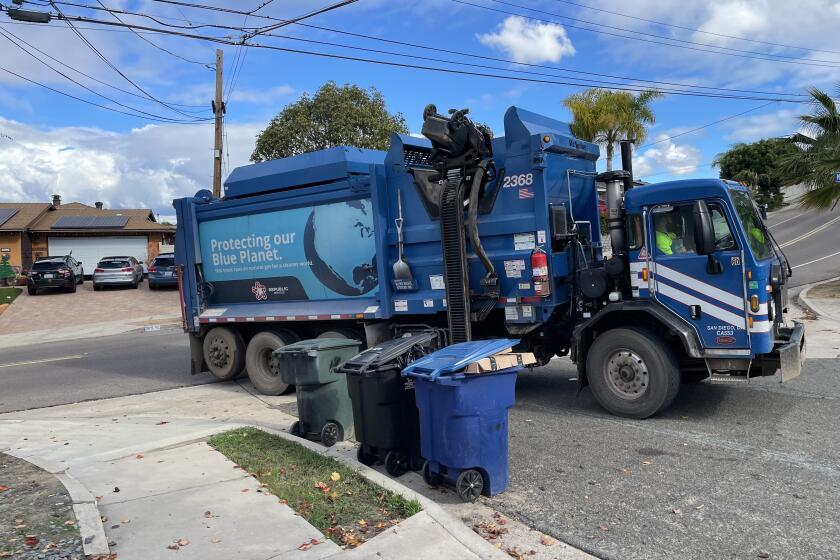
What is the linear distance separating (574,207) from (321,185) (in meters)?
3.38

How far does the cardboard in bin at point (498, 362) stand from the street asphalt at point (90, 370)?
284 inches

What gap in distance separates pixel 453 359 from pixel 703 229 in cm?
305

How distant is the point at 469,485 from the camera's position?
4.73 meters

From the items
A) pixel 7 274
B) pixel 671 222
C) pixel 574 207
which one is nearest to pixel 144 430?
pixel 574 207

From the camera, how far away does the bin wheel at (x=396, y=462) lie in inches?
209

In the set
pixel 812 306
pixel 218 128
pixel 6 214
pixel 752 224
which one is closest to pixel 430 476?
pixel 752 224

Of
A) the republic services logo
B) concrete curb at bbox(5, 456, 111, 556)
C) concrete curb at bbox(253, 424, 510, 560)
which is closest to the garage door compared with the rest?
the republic services logo

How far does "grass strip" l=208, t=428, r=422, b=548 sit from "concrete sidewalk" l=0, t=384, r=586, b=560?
95 millimetres

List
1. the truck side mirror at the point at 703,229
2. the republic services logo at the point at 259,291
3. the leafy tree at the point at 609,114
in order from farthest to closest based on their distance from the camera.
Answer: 1. the leafy tree at the point at 609,114
2. the republic services logo at the point at 259,291
3. the truck side mirror at the point at 703,229

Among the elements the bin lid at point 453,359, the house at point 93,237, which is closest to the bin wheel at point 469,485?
the bin lid at point 453,359

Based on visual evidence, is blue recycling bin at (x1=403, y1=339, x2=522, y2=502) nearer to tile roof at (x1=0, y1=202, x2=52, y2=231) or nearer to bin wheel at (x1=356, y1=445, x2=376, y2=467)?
bin wheel at (x1=356, y1=445, x2=376, y2=467)

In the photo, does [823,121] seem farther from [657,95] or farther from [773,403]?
[773,403]

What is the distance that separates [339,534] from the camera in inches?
161

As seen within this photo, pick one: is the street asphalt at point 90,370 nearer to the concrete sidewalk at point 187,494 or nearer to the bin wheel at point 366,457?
the concrete sidewalk at point 187,494
